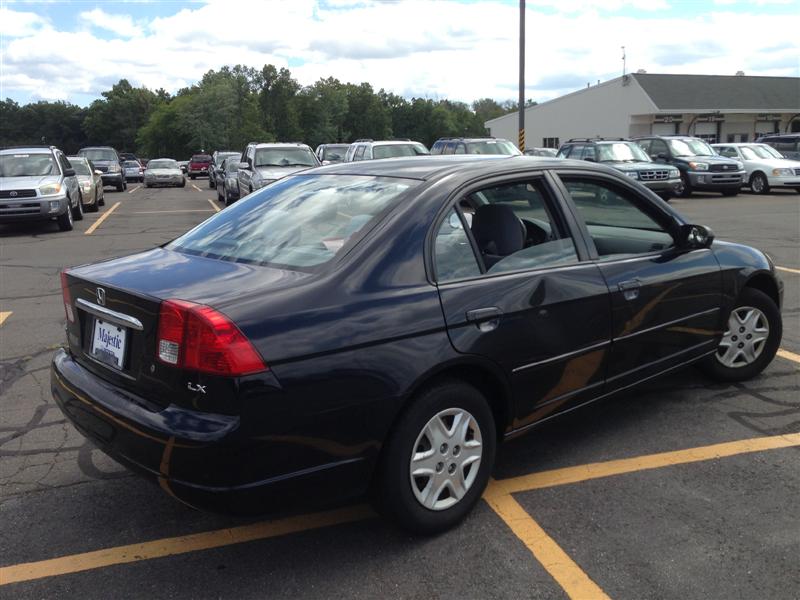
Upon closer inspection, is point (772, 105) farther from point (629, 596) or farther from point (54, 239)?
point (629, 596)

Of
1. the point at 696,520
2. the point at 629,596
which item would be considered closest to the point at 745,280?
the point at 696,520

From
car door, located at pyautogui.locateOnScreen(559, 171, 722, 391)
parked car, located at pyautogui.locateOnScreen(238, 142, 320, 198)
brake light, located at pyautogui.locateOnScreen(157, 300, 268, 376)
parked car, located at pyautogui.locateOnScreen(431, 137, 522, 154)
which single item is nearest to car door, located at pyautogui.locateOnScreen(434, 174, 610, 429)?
car door, located at pyautogui.locateOnScreen(559, 171, 722, 391)

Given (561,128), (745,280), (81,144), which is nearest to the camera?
(745,280)

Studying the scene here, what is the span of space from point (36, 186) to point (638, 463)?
45.3 feet

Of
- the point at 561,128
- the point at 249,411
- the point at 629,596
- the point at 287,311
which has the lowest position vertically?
the point at 629,596

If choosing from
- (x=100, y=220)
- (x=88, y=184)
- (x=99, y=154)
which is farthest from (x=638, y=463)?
(x=99, y=154)

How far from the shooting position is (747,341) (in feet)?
16.0

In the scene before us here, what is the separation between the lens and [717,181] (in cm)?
2136

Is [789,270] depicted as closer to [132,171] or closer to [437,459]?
[437,459]

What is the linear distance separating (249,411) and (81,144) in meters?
149

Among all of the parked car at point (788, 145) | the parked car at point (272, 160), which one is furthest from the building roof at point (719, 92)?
the parked car at point (272, 160)

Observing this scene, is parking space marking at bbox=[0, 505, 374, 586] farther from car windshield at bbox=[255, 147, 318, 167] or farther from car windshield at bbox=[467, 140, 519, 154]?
car windshield at bbox=[467, 140, 519, 154]

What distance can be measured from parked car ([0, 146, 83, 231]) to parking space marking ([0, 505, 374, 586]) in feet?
42.4

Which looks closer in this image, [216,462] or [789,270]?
[216,462]
